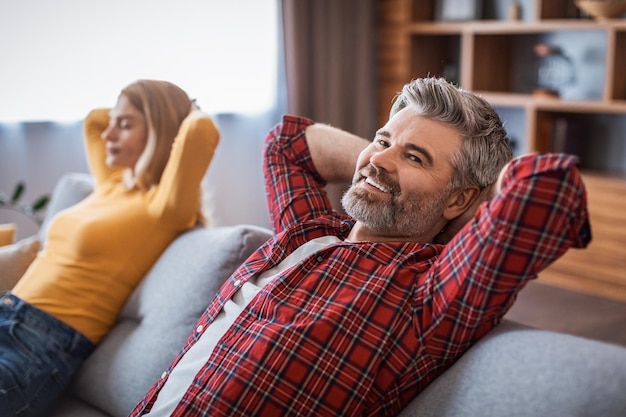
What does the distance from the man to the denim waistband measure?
14.8 inches

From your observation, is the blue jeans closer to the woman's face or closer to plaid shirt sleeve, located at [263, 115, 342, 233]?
the woman's face

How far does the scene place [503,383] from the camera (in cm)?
110

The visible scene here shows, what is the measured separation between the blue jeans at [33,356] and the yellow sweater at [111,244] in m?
0.03

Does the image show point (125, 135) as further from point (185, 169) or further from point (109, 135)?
point (185, 169)

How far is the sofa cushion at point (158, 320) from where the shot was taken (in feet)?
5.47

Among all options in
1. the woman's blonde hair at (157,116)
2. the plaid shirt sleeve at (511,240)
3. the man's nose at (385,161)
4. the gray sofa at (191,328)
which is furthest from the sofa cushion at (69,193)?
the plaid shirt sleeve at (511,240)

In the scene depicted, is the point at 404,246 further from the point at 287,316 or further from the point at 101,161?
the point at 101,161

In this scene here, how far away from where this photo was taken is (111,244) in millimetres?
1816

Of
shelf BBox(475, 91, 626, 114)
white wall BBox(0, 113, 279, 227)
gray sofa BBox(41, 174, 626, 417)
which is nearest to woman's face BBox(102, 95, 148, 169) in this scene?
gray sofa BBox(41, 174, 626, 417)

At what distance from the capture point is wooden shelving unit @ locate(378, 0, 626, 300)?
139 inches

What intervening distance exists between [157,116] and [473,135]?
2.65ft

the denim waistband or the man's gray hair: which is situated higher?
the man's gray hair

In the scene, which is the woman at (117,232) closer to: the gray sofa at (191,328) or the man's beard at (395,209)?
the gray sofa at (191,328)

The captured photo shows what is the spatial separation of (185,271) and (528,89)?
2906mm
